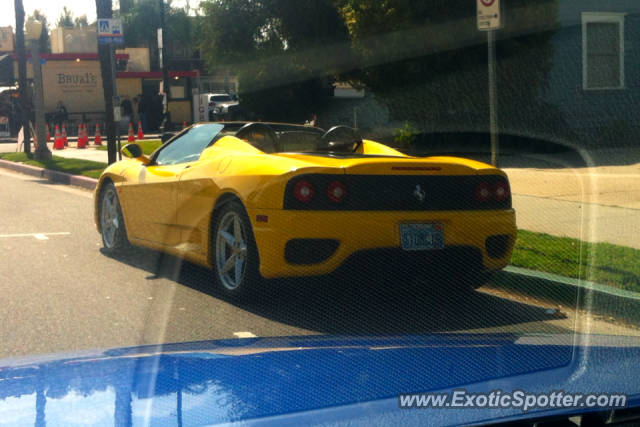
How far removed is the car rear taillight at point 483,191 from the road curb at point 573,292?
2.67ft

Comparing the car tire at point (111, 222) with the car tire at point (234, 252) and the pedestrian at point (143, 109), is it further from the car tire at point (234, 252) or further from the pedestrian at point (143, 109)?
the pedestrian at point (143, 109)

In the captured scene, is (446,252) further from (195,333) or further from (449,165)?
(195,333)

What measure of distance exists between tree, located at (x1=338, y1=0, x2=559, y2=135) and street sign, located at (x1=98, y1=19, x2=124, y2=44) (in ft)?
15.9

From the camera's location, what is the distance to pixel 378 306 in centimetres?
577

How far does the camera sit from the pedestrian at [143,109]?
37.4 metres

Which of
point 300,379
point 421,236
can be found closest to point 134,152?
point 421,236

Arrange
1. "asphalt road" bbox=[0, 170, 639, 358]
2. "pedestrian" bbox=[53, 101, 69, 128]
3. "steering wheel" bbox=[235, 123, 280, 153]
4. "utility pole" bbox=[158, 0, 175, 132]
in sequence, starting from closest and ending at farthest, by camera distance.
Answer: "asphalt road" bbox=[0, 170, 639, 358], "steering wheel" bbox=[235, 123, 280, 153], "utility pole" bbox=[158, 0, 175, 132], "pedestrian" bbox=[53, 101, 69, 128]

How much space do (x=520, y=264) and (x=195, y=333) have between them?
2.65 meters

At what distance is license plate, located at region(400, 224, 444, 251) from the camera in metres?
5.25

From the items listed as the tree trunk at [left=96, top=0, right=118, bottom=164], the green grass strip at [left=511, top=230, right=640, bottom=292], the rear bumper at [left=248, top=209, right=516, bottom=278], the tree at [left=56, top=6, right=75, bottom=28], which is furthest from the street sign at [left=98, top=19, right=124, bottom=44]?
the tree at [left=56, top=6, right=75, bottom=28]

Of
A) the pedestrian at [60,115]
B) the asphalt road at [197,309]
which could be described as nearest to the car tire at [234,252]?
the asphalt road at [197,309]

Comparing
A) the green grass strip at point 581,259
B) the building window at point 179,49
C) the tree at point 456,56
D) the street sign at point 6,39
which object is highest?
the building window at point 179,49

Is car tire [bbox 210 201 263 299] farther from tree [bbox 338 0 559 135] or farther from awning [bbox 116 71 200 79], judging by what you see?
awning [bbox 116 71 200 79]

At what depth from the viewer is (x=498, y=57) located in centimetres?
1532
